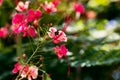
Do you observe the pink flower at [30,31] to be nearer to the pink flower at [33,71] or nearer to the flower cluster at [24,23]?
the flower cluster at [24,23]

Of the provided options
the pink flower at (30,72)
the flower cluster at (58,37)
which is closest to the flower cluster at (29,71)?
the pink flower at (30,72)

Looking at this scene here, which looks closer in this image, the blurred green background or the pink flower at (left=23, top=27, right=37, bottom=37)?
the pink flower at (left=23, top=27, right=37, bottom=37)

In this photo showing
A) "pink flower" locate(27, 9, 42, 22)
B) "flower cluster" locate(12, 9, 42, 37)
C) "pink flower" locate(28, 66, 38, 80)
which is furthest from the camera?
"pink flower" locate(27, 9, 42, 22)

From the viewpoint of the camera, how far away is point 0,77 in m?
3.07

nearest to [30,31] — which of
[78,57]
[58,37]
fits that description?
[58,37]

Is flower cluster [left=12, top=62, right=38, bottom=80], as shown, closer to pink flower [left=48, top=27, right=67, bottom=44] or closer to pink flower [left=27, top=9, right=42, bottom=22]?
pink flower [left=48, top=27, right=67, bottom=44]

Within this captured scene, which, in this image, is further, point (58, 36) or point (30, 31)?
point (30, 31)

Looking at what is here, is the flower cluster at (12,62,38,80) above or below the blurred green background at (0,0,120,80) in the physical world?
above

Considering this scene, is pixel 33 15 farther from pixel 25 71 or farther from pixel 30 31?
pixel 25 71

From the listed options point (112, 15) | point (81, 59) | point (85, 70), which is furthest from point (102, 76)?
point (112, 15)

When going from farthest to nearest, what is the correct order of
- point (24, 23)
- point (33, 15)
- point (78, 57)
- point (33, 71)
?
point (78, 57), point (33, 15), point (24, 23), point (33, 71)

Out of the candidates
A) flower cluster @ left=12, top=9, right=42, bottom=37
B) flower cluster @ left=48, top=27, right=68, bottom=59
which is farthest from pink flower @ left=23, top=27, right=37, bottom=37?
flower cluster @ left=48, top=27, right=68, bottom=59

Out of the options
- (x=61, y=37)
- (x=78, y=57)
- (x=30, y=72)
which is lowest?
(x=78, y=57)

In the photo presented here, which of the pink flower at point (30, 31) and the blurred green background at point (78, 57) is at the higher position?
the pink flower at point (30, 31)
